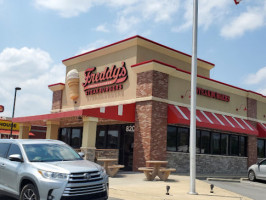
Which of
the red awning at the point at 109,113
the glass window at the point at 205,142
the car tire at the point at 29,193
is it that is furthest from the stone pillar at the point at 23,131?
the car tire at the point at 29,193

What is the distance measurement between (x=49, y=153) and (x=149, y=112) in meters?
10.9

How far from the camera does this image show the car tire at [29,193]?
7.60 m

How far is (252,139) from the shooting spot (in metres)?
26.6

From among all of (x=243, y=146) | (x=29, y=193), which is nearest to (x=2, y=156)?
(x=29, y=193)

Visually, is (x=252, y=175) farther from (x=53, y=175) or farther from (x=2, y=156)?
(x=53, y=175)

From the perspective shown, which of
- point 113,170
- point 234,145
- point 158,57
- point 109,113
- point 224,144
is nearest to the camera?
point 113,170

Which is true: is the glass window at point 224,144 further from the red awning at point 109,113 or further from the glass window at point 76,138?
the glass window at point 76,138

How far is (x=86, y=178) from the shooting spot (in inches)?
303

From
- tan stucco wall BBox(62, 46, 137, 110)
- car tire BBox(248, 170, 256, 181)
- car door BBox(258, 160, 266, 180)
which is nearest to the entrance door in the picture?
tan stucco wall BBox(62, 46, 137, 110)

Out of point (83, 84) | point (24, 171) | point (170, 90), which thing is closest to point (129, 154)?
point (170, 90)

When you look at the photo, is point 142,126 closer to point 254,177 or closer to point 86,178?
point 254,177

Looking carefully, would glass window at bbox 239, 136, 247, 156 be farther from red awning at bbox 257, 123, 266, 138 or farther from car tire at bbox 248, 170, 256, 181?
car tire at bbox 248, 170, 256, 181

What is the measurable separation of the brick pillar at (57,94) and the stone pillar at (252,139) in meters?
15.3

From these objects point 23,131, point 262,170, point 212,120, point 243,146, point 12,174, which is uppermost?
point 212,120
